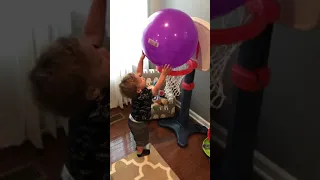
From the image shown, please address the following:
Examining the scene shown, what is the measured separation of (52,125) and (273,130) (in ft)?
1.32

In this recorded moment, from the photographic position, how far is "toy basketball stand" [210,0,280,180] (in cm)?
53

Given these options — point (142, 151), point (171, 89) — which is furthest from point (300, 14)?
point (171, 89)

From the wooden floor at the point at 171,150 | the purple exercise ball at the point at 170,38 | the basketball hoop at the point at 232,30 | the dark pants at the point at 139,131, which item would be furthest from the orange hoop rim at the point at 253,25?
the dark pants at the point at 139,131

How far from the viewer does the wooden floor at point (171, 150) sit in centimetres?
204

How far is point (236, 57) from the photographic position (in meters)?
0.59

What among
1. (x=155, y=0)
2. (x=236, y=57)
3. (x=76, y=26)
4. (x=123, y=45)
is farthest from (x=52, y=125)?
(x=155, y=0)

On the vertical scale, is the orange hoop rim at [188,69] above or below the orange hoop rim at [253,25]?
below

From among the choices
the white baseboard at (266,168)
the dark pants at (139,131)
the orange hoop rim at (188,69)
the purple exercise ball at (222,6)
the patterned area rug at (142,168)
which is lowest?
the patterned area rug at (142,168)

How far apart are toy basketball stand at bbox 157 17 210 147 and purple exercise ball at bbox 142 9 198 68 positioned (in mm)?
74

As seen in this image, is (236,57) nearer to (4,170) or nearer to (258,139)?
(258,139)

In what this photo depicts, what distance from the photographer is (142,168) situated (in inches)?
81.4

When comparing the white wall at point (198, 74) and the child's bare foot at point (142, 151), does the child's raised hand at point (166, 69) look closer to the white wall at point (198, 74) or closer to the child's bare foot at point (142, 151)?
the white wall at point (198, 74)

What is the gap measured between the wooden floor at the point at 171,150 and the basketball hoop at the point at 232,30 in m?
1.42

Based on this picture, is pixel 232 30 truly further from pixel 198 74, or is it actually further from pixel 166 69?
pixel 198 74
